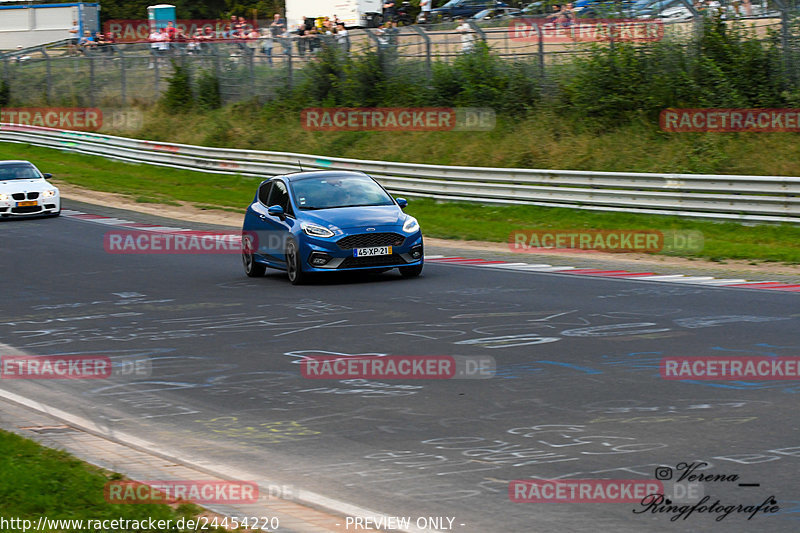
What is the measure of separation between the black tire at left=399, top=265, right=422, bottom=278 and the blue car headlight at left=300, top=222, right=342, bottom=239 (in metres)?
1.33

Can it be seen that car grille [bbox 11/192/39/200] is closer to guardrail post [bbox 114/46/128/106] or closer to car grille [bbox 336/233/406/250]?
car grille [bbox 336/233/406/250]

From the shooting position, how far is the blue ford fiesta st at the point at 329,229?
15.6 meters

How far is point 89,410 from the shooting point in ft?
28.7

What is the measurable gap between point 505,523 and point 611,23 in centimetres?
2508

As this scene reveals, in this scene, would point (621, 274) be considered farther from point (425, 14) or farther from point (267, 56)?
point (267, 56)

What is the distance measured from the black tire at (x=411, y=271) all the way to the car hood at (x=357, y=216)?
0.80m

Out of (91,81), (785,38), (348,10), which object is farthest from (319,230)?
(91,81)

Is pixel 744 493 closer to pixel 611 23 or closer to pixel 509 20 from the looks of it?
pixel 611 23

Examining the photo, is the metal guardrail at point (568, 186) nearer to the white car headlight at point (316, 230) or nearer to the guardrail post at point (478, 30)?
the guardrail post at point (478, 30)

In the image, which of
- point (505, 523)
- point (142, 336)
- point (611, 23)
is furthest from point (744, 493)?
point (611, 23)

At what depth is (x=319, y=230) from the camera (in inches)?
616

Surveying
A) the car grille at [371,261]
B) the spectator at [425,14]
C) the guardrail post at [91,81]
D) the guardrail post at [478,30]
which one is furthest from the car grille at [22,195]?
the guardrail post at [91,81]

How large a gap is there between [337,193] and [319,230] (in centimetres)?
121

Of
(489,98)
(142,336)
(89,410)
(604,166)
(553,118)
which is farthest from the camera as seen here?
(489,98)
